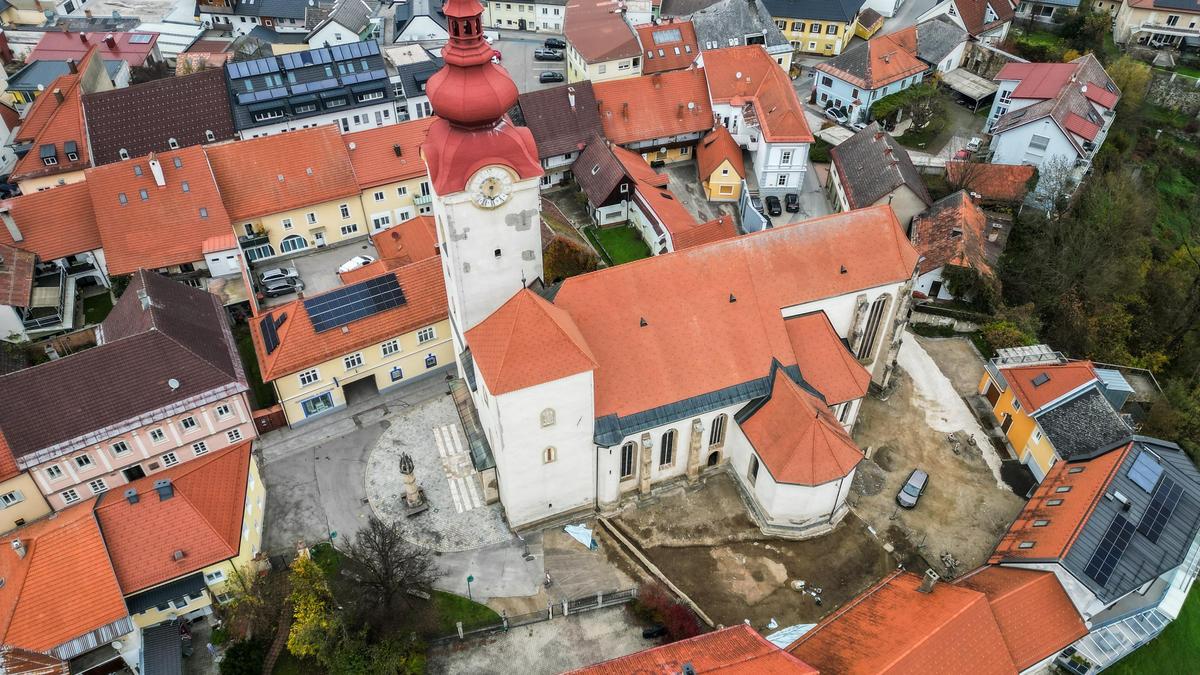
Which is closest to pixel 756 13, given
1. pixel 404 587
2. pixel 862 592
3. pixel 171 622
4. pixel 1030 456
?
pixel 1030 456

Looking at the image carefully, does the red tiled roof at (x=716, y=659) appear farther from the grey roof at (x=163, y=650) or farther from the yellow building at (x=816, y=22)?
the yellow building at (x=816, y=22)

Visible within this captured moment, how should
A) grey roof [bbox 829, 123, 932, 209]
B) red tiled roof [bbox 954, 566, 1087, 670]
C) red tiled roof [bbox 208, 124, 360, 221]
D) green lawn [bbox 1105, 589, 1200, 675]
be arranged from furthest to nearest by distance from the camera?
grey roof [bbox 829, 123, 932, 209]
red tiled roof [bbox 208, 124, 360, 221]
green lawn [bbox 1105, 589, 1200, 675]
red tiled roof [bbox 954, 566, 1087, 670]

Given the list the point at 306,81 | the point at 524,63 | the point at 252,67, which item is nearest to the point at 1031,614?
the point at 306,81

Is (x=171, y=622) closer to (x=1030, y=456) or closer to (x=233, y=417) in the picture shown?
(x=233, y=417)

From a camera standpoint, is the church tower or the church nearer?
the church tower

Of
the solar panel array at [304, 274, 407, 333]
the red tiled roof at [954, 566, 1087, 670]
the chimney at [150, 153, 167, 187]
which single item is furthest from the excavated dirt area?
the chimney at [150, 153, 167, 187]

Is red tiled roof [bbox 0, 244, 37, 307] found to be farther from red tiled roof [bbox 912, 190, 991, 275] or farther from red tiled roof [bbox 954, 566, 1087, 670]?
red tiled roof [bbox 912, 190, 991, 275]
